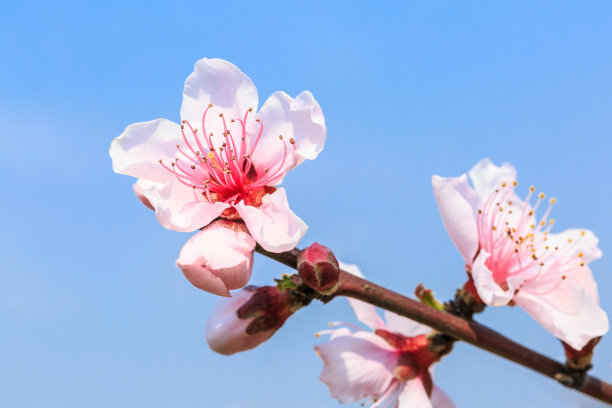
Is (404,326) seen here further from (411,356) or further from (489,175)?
(489,175)

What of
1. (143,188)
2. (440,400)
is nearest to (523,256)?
(440,400)

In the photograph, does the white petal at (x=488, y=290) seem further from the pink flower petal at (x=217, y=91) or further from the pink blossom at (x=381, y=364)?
the pink flower petal at (x=217, y=91)

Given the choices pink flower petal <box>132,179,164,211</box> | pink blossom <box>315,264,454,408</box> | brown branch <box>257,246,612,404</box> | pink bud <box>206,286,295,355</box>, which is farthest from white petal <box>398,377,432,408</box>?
pink flower petal <box>132,179,164,211</box>

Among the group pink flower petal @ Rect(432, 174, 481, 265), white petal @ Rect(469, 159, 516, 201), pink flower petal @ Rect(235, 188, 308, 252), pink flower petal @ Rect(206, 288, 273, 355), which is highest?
white petal @ Rect(469, 159, 516, 201)

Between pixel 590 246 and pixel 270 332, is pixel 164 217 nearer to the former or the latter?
pixel 270 332

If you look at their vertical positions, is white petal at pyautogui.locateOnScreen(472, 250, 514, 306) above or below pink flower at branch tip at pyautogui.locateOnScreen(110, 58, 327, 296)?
below

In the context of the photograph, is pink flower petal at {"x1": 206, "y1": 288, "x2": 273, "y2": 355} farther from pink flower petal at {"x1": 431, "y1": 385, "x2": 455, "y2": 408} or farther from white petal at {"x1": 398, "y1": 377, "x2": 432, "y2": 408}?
pink flower petal at {"x1": 431, "y1": 385, "x2": 455, "y2": 408}

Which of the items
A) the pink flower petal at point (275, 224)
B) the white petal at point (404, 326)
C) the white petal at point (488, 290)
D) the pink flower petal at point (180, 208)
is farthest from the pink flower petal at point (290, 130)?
the white petal at point (404, 326)

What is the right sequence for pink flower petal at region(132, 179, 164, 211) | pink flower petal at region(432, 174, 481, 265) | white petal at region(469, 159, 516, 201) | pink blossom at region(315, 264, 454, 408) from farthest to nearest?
1. white petal at region(469, 159, 516, 201)
2. pink blossom at region(315, 264, 454, 408)
3. pink flower petal at region(432, 174, 481, 265)
4. pink flower petal at region(132, 179, 164, 211)
